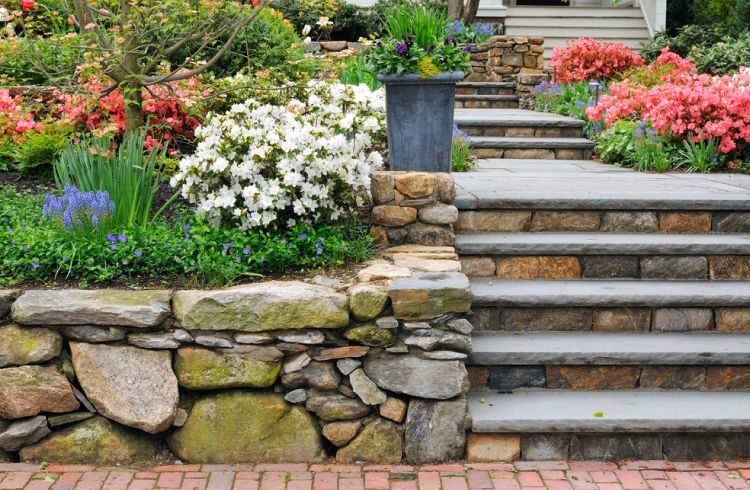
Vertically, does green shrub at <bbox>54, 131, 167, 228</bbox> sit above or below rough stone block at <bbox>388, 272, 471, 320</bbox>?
above

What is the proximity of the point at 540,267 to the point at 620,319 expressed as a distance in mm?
524

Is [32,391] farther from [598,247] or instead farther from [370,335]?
[598,247]

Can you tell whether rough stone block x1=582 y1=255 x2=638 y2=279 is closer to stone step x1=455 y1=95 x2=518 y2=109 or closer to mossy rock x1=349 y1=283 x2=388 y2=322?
mossy rock x1=349 y1=283 x2=388 y2=322

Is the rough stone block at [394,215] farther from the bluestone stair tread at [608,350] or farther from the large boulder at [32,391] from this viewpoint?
the large boulder at [32,391]

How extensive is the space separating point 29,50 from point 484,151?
4046 millimetres

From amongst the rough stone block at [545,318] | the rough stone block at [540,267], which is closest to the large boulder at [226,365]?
the rough stone block at [545,318]

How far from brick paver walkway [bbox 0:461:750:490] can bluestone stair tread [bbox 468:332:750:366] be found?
0.50m

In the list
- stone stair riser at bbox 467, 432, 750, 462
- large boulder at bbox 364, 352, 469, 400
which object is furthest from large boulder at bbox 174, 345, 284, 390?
stone stair riser at bbox 467, 432, 750, 462

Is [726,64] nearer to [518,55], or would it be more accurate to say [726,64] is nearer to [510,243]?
[518,55]

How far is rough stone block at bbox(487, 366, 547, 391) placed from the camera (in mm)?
3979

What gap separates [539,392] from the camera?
3971mm

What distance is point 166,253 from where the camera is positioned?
3.97m

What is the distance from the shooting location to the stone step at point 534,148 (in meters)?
7.79

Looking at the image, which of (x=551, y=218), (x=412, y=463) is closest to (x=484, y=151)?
(x=551, y=218)
